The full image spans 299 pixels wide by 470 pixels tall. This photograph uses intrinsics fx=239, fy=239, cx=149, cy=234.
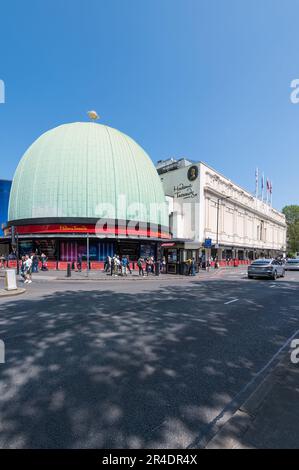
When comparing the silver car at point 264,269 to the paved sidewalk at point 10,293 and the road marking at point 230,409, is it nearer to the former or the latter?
the road marking at point 230,409

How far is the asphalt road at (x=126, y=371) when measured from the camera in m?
2.78

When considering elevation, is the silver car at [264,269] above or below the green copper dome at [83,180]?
below

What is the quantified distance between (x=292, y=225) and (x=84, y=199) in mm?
85733

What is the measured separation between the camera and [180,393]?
353 cm

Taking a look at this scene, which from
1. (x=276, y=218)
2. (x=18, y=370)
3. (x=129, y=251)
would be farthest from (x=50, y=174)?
(x=276, y=218)

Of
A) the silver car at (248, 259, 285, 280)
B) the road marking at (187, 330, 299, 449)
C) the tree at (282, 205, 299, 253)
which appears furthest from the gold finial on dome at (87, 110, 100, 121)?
the tree at (282, 205, 299, 253)

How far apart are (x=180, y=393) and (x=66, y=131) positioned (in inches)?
1545

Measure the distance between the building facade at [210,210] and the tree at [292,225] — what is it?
29091 mm

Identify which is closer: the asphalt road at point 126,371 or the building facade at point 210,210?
the asphalt road at point 126,371

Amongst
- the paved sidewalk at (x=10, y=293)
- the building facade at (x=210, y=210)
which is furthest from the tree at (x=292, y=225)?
the paved sidewalk at (x=10, y=293)

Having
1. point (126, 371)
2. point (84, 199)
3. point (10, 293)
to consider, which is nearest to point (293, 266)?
point (84, 199)
